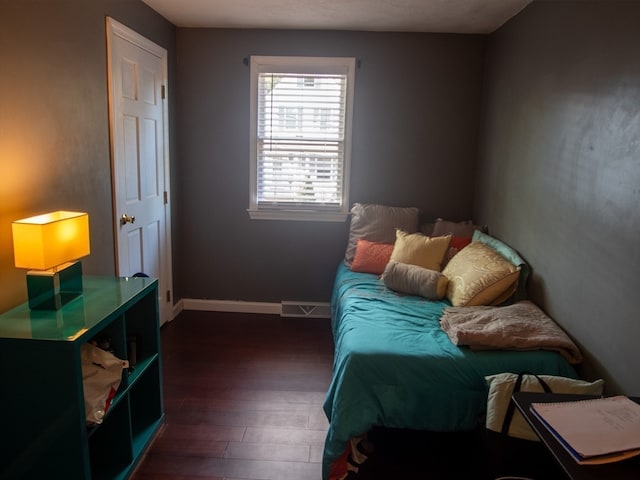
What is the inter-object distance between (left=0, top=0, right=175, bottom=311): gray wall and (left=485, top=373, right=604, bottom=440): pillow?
1982 millimetres

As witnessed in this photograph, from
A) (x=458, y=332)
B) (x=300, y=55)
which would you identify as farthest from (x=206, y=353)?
(x=300, y=55)

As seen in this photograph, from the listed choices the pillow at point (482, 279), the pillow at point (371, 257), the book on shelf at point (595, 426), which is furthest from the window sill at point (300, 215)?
the book on shelf at point (595, 426)

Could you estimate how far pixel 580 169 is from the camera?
232 cm

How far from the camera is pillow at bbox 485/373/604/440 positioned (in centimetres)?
181

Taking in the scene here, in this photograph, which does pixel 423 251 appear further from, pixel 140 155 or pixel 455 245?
pixel 140 155

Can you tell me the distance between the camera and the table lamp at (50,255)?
1.81 m

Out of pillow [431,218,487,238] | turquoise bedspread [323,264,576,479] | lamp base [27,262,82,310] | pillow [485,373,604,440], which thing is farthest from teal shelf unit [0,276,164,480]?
pillow [431,218,487,238]

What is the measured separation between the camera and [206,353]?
3359 millimetres

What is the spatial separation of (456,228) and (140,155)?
2.34m

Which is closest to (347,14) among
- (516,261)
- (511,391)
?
(516,261)

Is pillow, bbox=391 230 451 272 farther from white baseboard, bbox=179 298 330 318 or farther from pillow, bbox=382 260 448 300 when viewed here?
white baseboard, bbox=179 298 330 318

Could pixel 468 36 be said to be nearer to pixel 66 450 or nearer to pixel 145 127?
pixel 145 127

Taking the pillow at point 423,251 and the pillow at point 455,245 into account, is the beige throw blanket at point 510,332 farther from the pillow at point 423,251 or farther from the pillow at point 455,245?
the pillow at point 455,245

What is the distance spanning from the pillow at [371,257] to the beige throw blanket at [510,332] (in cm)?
109
